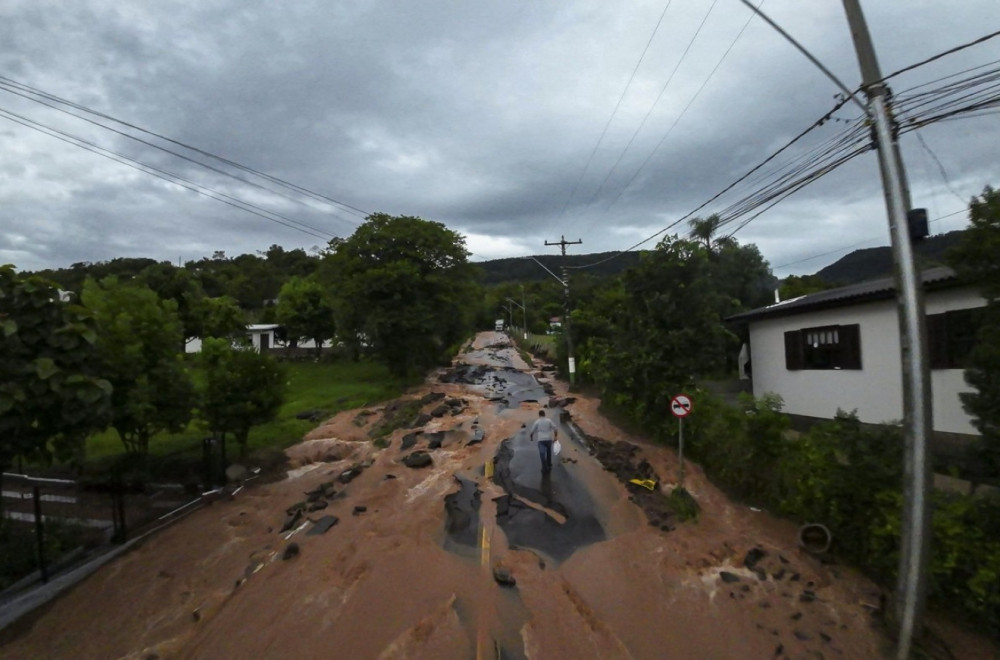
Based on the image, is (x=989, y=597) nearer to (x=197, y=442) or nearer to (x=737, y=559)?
(x=737, y=559)

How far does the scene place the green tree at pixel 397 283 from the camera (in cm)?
3180

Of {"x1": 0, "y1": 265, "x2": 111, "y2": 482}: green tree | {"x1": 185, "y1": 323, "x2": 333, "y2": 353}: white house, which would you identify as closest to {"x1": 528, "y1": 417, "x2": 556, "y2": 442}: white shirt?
{"x1": 0, "y1": 265, "x2": 111, "y2": 482}: green tree

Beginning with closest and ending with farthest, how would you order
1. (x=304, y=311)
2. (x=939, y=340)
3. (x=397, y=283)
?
(x=939, y=340) < (x=397, y=283) < (x=304, y=311)

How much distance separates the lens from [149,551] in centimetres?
1153

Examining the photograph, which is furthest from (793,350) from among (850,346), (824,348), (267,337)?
(267,337)

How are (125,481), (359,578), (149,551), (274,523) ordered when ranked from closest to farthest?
(359,578)
(149,551)
(274,523)
(125,481)

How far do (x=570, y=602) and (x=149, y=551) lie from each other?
7.92 m

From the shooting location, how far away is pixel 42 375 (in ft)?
25.9

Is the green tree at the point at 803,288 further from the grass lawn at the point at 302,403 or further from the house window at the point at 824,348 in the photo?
the grass lawn at the point at 302,403

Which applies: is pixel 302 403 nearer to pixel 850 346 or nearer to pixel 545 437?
pixel 545 437

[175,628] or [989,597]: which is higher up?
[989,597]

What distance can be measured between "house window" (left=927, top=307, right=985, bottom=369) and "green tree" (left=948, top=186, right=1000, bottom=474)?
215 inches

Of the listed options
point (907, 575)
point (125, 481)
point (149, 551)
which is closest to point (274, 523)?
point (149, 551)

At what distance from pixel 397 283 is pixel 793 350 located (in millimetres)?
19479
